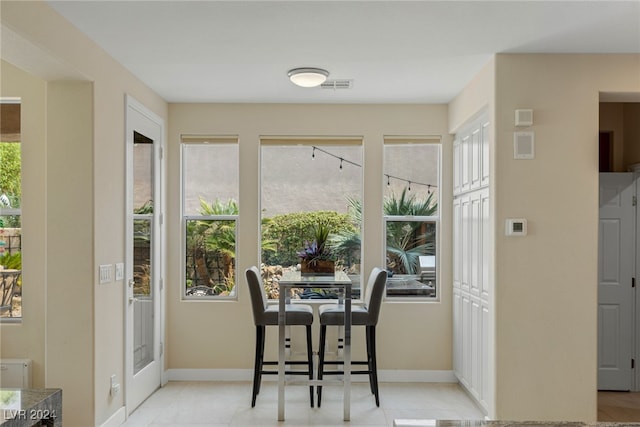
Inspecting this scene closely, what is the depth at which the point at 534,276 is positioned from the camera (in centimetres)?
350

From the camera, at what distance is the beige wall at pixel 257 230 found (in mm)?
4953

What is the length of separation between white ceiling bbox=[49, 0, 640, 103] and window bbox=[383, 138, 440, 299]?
91 centimetres

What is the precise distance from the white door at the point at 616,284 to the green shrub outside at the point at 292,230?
7.24ft

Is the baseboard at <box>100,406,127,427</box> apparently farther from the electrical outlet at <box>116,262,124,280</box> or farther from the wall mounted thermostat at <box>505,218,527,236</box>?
the wall mounted thermostat at <box>505,218,527,236</box>

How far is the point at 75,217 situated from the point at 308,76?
71.6 inches

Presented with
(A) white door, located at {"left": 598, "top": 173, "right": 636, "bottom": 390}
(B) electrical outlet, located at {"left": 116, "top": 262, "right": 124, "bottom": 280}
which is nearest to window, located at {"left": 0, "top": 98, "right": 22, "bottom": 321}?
(B) electrical outlet, located at {"left": 116, "top": 262, "right": 124, "bottom": 280}

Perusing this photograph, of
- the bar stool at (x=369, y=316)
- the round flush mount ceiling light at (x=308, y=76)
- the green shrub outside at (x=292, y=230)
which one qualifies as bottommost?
the bar stool at (x=369, y=316)

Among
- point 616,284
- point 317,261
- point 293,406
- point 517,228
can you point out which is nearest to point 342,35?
point 517,228

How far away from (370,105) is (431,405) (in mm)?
2666

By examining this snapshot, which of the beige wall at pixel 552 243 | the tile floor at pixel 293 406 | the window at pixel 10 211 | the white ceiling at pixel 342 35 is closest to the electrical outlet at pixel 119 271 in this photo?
the window at pixel 10 211

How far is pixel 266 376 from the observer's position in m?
4.92

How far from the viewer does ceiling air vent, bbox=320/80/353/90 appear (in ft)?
13.7

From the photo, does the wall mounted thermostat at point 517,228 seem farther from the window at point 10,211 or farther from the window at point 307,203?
the window at point 10,211

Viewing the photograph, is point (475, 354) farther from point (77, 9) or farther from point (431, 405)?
point (77, 9)
